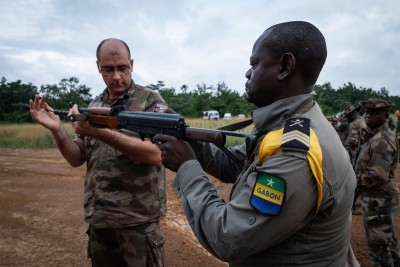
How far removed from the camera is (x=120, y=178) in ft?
8.59

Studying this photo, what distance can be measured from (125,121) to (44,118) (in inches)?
33.5

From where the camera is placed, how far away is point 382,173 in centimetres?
420

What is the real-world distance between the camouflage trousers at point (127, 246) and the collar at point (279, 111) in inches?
60.2

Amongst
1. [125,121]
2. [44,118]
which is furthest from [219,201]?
[44,118]

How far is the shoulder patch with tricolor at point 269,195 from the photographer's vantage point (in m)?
1.20

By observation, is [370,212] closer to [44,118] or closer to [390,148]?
[390,148]

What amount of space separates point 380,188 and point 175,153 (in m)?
3.65

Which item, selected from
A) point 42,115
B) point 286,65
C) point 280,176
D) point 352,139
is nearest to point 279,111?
point 286,65

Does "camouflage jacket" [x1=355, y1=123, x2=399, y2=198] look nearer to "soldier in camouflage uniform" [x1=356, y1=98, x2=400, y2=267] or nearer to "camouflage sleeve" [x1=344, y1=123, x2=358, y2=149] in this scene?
"soldier in camouflage uniform" [x1=356, y1=98, x2=400, y2=267]

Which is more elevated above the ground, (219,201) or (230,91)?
(230,91)

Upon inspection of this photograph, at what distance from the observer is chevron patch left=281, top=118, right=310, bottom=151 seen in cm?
122

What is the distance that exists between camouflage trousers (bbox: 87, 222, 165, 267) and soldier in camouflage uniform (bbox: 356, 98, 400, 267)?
296 centimetres

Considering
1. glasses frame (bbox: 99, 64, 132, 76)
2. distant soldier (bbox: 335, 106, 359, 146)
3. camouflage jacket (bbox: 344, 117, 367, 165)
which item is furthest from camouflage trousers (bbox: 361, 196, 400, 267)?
distant soldier (bbox: 335, 106, 359, 146)

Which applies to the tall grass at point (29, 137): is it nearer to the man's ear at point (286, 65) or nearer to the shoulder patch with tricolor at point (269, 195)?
the man's ear at point (286, 65)
